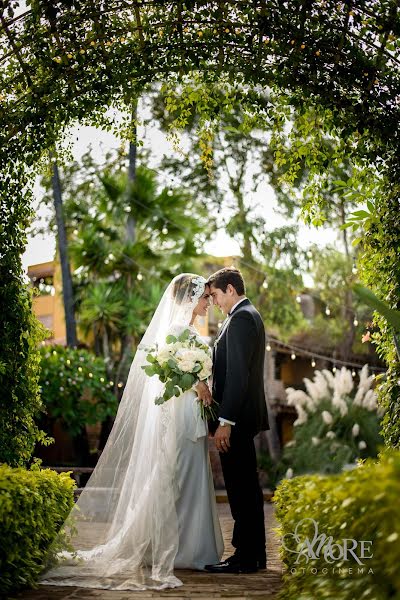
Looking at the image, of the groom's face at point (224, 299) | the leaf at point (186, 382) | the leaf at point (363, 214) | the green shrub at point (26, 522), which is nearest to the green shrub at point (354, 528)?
the green shrub at point (26, 522)

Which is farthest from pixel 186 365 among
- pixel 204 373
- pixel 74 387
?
pixel 74 387

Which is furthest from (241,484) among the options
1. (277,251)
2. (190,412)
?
(277,251)

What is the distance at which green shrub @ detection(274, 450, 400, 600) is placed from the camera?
7.30 feet

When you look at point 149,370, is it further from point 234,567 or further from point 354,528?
point 354,528

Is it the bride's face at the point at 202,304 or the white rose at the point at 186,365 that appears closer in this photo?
the white rose at the point at 186,365

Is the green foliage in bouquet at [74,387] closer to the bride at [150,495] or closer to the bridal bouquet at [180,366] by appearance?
the bride at [150,495]

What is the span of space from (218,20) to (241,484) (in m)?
3.26

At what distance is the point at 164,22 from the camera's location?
5742 mm

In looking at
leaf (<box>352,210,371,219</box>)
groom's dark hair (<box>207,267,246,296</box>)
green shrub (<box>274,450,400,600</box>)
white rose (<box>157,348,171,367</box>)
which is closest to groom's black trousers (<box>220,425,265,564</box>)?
white rose (<box>157,348,171,367</box>)

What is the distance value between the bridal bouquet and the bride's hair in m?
0.39

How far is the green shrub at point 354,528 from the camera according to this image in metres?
2.23

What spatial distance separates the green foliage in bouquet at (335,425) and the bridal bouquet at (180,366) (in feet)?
25.2

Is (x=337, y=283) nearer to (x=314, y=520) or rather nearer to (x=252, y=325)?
(x=252, y=325)

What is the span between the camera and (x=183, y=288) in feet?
20.1
